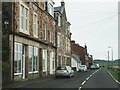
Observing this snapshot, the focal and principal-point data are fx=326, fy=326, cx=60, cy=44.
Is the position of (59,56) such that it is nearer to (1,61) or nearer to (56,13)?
(56,13)

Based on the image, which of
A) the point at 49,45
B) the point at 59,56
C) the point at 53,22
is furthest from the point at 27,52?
the point at 59,56

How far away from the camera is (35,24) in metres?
38.8

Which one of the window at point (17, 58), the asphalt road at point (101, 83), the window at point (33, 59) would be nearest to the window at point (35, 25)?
the window at point (33, 59)

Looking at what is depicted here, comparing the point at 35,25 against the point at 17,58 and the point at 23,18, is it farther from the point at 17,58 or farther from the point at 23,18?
the point at 17,58

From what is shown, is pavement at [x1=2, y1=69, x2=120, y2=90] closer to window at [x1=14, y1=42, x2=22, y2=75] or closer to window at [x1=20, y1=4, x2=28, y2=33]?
window at [x1=14, y1=42, x2=22, y2=75]

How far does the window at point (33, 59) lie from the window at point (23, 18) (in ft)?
10.1

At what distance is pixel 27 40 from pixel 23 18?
2.43m

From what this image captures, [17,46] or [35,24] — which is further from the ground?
[35,24]

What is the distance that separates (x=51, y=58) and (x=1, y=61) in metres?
23.0

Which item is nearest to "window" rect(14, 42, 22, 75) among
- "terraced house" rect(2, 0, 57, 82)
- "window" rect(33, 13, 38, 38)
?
"terraced house" rect(2, 0, 57, 82)

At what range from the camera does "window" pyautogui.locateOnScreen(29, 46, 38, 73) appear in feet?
118

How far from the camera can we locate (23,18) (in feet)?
110

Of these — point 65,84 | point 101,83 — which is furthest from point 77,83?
point 101,83

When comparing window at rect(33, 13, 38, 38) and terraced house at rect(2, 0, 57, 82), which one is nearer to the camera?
terraced house at rect(2, 0, 57, 82)
